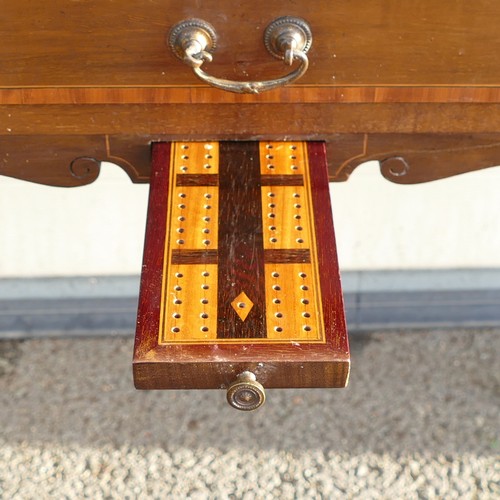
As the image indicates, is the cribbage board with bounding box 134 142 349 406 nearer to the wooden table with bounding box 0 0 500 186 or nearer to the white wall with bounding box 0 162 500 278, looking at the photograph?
the wooden table with bounding box 0 0 500 186

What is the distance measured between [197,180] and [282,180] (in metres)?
0.10

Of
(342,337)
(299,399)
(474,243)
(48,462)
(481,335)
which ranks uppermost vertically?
(474,243)

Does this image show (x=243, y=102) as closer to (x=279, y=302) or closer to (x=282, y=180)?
(x=282, y=180)

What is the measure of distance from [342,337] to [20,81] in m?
0.44

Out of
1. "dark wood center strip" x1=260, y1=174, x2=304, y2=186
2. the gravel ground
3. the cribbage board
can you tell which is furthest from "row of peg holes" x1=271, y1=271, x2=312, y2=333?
the gravel ground

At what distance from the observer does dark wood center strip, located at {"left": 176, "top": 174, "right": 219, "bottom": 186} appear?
2.93 feet

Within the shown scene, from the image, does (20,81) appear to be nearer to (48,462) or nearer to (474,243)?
(48,462)

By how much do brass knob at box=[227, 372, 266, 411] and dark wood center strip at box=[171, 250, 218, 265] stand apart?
14 cm

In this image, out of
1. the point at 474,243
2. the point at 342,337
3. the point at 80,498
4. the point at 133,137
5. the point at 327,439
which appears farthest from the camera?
the point at 474,243

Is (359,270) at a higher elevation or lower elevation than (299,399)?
higher

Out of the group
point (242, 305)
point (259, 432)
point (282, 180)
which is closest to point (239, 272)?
point (242, 305)

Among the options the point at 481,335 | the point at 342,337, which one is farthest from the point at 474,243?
the point at 342,337

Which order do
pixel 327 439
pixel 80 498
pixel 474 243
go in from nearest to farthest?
pixel 80 498 → pixel 327 439 → pixel 474 243

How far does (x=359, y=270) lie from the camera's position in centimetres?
179
